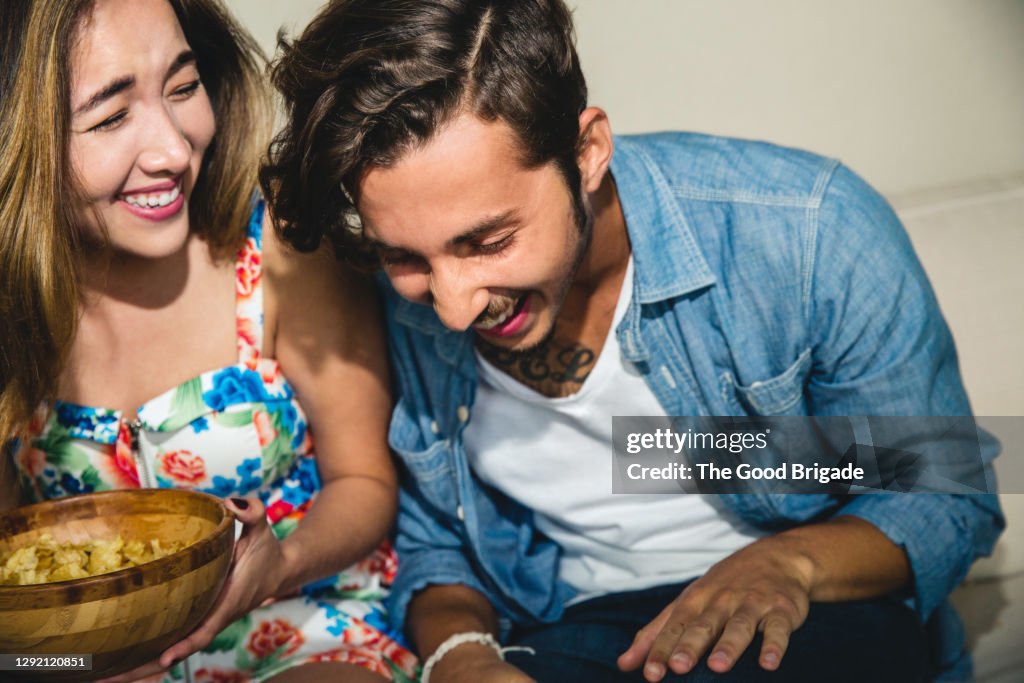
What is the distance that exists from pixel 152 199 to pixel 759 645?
39.2 inches

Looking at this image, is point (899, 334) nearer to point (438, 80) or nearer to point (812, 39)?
point (438, 80)

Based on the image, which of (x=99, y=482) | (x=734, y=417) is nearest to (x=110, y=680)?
(x=99, y=482)

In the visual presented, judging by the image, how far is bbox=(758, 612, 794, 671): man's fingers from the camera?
1.26 metres

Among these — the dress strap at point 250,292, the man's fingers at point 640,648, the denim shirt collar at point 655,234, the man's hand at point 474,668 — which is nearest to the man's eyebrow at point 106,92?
the dress strap at point 250,292

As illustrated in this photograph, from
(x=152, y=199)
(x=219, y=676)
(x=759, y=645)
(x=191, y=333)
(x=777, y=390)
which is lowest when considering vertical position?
(x=219, y=676)

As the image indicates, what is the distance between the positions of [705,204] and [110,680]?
100 centimetres

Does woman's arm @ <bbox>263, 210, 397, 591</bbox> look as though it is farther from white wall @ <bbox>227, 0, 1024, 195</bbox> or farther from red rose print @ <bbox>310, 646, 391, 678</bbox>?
white wall @ <bbox>227, 0, 1024, 195</bbox>

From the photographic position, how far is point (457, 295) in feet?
4.30

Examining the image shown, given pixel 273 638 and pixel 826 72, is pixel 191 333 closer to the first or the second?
pixel 273 638

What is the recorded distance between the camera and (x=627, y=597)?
1637mm

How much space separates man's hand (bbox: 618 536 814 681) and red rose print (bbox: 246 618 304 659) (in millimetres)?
514

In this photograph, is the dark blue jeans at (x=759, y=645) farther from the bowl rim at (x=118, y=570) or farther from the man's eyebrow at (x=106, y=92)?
the man's eyebrow at (x=106, y=92)

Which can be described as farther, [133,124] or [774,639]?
[133,124]

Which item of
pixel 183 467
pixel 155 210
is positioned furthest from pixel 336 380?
pixel 155 210
